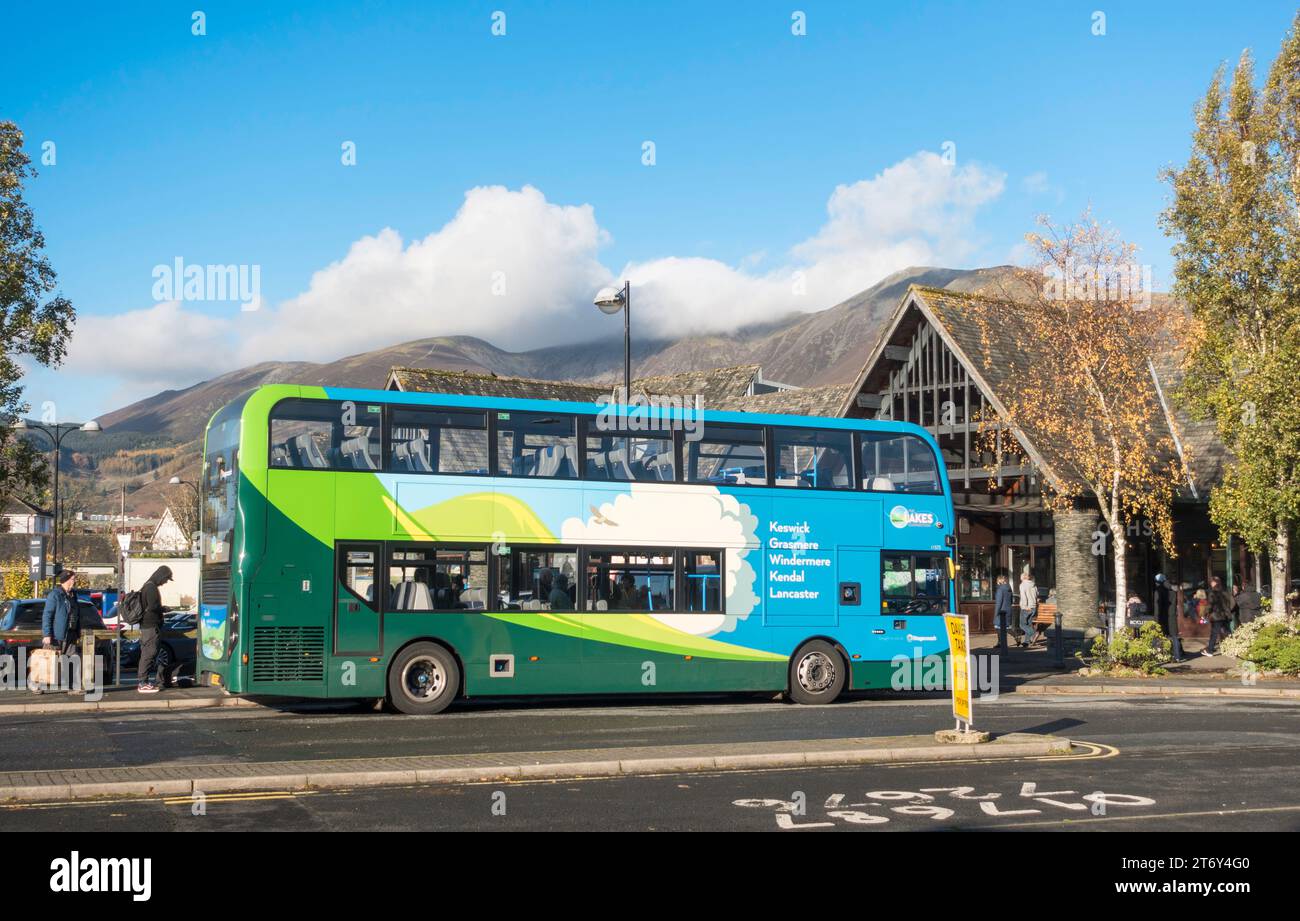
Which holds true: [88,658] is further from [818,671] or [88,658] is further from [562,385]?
[562,385]

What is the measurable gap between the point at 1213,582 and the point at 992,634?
8240 millimetres

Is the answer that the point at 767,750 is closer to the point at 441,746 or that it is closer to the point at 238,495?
the point at 441,746

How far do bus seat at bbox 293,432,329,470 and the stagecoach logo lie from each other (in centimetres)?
876

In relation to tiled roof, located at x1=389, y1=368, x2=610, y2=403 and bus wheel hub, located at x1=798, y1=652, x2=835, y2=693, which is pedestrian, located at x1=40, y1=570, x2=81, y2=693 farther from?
tiled roof, located at x1=389, y1=368, x2=610, y2=403

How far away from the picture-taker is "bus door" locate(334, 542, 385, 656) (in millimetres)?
16953

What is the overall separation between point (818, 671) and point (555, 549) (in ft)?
15.5

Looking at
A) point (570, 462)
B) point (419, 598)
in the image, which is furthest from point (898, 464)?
point (419, 598)

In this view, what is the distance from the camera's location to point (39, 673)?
20.3 metres

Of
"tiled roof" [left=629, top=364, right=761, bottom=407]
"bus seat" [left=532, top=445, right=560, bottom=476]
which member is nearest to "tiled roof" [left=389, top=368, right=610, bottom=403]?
"tiled roof" [left=629, top=364, right=761, bottom=407]

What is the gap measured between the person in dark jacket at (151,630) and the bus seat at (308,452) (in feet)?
16.5

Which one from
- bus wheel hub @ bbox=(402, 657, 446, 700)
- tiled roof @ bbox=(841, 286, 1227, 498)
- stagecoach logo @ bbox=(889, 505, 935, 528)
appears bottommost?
bus wheel hub @ bbox=(402, 657, 446, 700)

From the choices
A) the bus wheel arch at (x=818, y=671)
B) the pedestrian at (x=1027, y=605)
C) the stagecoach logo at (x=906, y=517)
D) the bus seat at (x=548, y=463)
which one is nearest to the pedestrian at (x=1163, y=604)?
the pedestrian at (x=1027, y=605)
